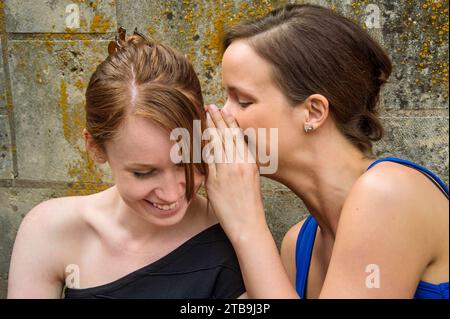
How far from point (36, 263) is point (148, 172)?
0.51 metres

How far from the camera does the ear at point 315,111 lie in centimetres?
203

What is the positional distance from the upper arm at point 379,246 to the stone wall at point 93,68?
2.89ft

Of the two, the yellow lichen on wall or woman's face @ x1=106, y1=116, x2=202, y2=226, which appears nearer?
woman's face @ x1=106, y1=116, x2=202, y2=226

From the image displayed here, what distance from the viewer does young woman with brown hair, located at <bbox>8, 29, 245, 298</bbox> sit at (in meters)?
1.87

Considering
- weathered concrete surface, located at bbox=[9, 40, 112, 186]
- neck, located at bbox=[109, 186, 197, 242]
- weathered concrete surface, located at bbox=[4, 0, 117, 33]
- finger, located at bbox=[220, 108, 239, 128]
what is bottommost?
neck, located at bbox=[109, 186, 197, 242]

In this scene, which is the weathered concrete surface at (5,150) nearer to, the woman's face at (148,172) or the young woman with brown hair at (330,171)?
the woman's face at (148,172)

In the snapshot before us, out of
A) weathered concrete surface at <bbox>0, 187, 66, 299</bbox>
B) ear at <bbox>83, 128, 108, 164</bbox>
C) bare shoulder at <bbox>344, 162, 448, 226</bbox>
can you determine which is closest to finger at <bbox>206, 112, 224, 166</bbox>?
ear at <bbox>83, 128, 108, 164</bbox>

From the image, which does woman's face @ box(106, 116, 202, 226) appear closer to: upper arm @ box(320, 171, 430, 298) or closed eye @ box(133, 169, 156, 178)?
closed eye @ box(133, 169, 156, 178)

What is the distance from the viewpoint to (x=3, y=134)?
2963 millimetres

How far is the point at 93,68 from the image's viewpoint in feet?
9.29

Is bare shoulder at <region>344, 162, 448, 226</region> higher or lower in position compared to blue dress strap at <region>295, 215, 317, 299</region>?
higher

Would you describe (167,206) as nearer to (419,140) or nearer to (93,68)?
(93,68)

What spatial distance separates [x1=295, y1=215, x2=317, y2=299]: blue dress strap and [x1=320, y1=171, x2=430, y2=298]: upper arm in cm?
54
